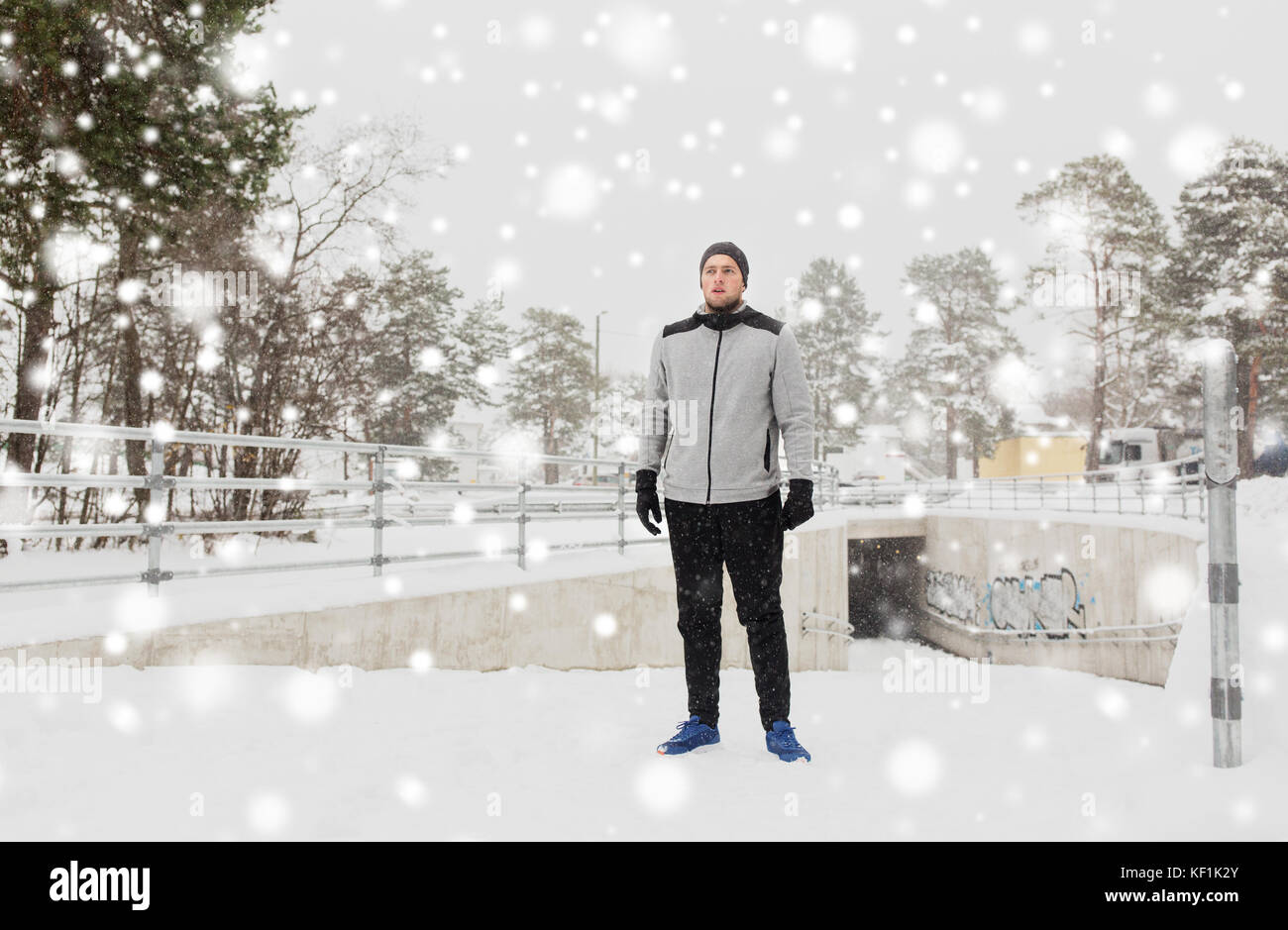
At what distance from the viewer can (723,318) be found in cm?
322

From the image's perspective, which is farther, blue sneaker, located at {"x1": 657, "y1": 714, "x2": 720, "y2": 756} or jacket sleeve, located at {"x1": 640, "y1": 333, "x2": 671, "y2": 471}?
jacket sleeve, located at {"x1": 640, "y1": 333, "x2": 671, "y2": 471}

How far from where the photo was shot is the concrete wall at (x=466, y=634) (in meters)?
3.76

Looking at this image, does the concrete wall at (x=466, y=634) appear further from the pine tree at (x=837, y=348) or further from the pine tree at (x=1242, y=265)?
the pine tree at (x=837, y=348)

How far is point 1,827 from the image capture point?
204 cm

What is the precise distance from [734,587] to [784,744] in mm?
634

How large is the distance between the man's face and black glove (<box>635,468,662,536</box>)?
805 millimetres

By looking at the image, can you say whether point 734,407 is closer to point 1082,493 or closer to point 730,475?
point 730,475

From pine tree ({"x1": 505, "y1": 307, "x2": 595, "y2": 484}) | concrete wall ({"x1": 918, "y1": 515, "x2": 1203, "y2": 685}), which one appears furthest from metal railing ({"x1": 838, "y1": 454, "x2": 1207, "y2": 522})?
pine tree ({"x1": 505, "y1": 307, "x2": 595, "y2": 484})

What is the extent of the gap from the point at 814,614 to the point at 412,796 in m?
8.61

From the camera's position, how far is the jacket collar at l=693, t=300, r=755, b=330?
126 inches

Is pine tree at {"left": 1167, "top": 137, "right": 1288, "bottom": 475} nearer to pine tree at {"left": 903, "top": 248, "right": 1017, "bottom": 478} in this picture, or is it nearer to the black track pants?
pine tree at {"left": 903, "top": 248, "right": 1017, "bottom": 478}

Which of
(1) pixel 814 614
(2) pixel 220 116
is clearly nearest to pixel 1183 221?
(1) pixel 814 614

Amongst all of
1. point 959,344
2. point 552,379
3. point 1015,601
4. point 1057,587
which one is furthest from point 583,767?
point 552,379
